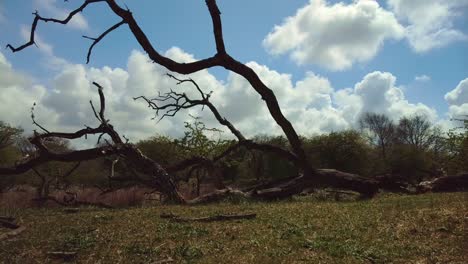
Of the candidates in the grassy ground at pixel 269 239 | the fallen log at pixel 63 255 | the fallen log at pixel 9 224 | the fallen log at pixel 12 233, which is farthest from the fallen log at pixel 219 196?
the fallen log at pixel 63 255

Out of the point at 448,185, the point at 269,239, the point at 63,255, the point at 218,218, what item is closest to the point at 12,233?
the point at 63,255

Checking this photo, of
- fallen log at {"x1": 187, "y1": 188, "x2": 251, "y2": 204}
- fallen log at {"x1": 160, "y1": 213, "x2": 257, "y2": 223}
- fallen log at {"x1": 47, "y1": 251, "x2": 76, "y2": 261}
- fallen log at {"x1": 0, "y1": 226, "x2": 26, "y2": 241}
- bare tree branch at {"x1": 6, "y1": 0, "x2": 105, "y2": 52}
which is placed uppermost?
bare tree branch at {"x1": 6, "y1": 0, "x2": 105, "y2": 52}

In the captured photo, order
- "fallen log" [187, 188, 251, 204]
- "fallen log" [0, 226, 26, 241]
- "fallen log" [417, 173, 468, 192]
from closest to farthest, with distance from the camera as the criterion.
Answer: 1. "fallen log" [0, 226, 26, 241]
2. "fallen log" [187, 188, 251, 204]
3. "fallen log" [417, 173, 468, 192]

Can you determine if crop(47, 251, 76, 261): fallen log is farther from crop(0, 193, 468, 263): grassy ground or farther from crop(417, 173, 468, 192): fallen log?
crop(417, 173, 468, 192): fallen log

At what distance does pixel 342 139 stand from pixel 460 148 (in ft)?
59.5

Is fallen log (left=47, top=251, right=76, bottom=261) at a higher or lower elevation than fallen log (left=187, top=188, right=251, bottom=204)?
lower

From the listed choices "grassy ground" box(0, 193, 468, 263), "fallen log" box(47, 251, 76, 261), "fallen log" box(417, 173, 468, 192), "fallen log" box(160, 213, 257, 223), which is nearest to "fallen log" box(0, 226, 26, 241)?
"grassy ground" box(0, 193, 468, 263)

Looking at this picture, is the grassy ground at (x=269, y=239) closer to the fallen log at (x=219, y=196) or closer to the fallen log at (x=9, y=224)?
the fallen log at (x=9, y=224)

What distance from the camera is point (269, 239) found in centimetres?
892

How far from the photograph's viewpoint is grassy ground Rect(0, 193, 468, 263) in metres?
7.75

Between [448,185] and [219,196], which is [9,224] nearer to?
[219,196]

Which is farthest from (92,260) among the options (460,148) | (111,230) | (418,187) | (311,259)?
(460,148)

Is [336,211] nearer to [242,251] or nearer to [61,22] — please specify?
[242,251]

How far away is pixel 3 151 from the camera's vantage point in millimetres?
39219
